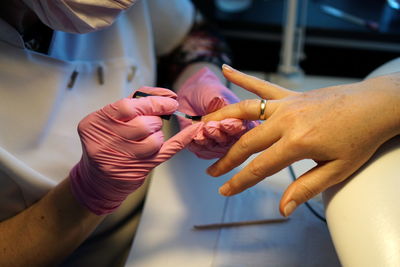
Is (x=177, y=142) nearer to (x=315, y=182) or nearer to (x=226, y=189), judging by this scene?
(x=226, y=189)

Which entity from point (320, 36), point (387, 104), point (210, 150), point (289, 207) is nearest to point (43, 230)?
point (210, 150)

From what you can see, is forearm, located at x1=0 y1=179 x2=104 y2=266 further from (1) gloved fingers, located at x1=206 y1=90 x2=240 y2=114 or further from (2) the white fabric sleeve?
(2) the white fabric sleeve

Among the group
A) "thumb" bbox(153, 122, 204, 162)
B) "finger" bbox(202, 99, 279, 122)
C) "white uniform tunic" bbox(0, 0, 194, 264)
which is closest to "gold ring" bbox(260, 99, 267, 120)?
"finger" bbox(202, 99, 279, 122)

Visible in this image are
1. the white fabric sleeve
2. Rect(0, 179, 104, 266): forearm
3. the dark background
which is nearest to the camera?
Rect(0, 179, 104, 266): forearm

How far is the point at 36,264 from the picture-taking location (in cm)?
69

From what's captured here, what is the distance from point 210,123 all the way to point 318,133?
181 millimetres

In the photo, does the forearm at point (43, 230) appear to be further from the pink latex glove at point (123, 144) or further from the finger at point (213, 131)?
the finger at point (213, 131)

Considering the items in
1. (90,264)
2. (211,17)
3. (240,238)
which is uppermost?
(211,17)

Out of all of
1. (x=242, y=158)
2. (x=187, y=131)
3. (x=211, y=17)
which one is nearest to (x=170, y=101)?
(x=187, y=131)

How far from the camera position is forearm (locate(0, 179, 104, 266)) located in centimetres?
67

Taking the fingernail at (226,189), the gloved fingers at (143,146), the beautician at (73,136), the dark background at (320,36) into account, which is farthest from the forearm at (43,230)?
the dark background at (320,36)

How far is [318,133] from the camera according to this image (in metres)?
0.57

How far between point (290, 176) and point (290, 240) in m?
0.16

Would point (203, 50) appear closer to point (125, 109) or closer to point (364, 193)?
point (125, 109)
